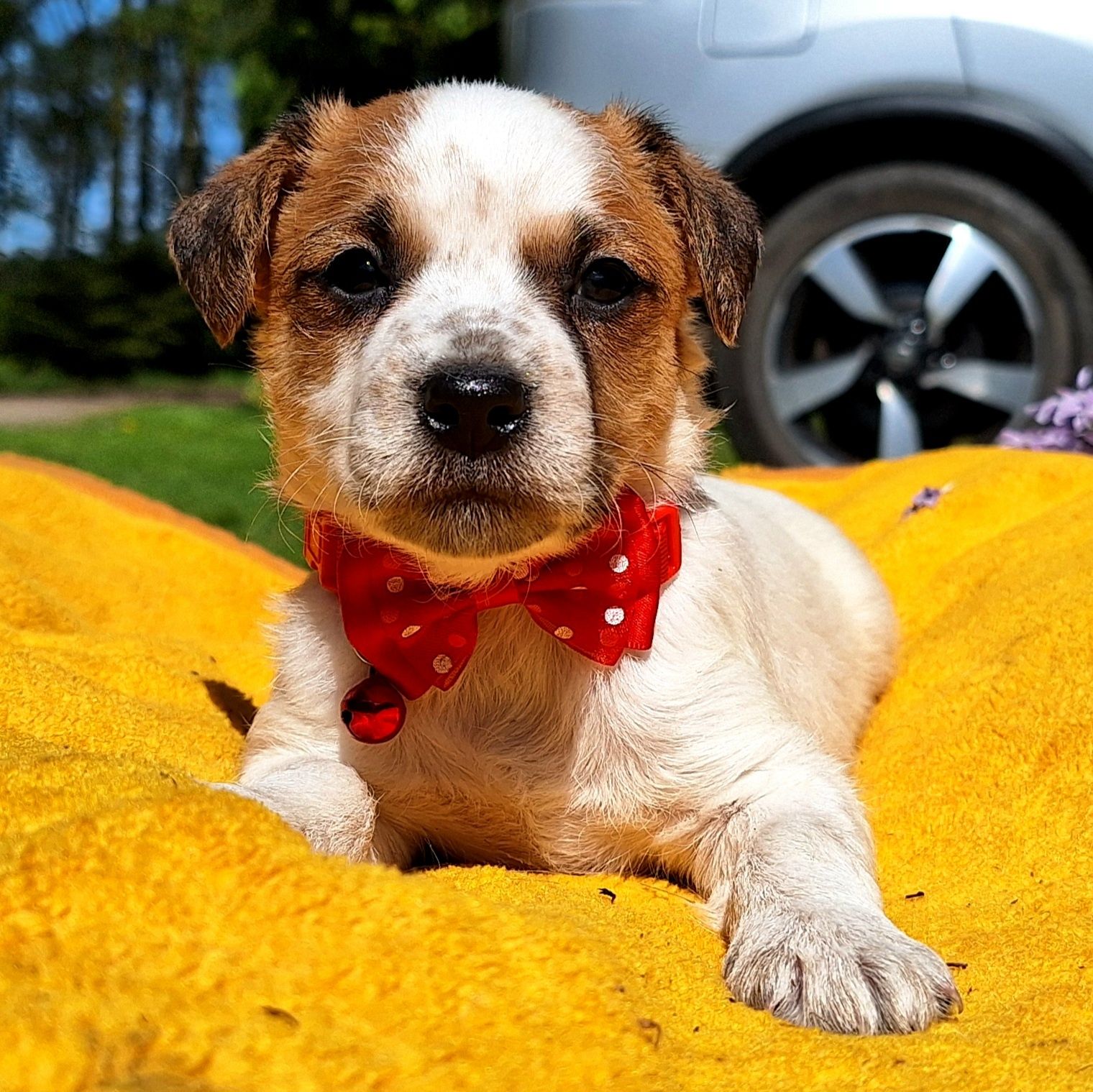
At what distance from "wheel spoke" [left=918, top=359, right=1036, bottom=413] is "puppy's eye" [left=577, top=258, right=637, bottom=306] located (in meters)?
4.45

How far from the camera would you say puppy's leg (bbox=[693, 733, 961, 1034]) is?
87.0 inches

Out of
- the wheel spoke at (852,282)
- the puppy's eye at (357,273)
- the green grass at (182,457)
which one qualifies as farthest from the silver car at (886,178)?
the puppy's eye at (357,273)

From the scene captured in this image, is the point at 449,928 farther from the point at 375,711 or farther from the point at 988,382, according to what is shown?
the point at 988,382

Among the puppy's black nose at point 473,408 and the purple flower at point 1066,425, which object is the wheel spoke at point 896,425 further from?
the puppy's black nose at point 473,408

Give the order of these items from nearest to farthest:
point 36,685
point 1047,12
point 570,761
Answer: point 570,761
point 36,685
point 1047,12

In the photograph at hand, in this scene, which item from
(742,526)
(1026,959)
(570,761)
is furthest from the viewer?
(742,526)

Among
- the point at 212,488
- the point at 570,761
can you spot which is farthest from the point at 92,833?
the point at 212,488

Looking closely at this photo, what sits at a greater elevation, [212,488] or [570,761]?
[570,761]

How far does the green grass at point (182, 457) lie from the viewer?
8.05m

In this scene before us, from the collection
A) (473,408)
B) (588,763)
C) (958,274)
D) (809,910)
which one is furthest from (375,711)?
(958,274)

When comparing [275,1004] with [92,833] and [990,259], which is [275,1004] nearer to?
[92,833]

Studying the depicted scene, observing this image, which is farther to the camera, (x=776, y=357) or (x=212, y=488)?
(x=212, y=488)

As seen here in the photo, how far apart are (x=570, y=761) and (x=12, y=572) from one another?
2345 millimetres

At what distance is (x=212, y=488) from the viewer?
9180 millimetres
